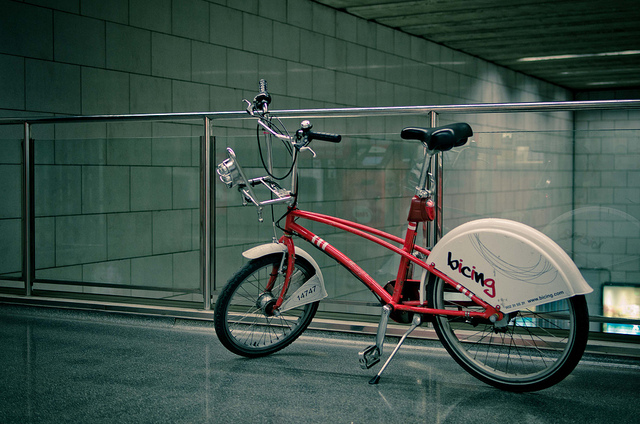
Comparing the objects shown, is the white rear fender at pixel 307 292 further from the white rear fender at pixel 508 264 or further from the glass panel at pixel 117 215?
the glass panel at pixel 117 215

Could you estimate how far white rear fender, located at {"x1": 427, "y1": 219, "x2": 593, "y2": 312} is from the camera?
6.66 ft

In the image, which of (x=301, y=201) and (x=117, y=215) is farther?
(x=117, y=215)

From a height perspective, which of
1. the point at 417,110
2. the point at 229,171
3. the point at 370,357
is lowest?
the point at 370,357

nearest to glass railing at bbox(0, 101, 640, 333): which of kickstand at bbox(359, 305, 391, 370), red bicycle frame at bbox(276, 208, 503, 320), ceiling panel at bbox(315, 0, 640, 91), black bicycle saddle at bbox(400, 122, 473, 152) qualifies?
red bicycle frame at bbox(276, 208, 503, 320)

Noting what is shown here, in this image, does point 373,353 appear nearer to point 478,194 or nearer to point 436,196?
point 436,196

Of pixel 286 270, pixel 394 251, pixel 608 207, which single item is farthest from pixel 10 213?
pixel 608 207

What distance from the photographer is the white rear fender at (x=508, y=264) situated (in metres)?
2.03

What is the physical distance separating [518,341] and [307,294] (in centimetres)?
98

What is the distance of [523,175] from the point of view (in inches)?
115

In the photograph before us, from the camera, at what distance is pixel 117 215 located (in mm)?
3699

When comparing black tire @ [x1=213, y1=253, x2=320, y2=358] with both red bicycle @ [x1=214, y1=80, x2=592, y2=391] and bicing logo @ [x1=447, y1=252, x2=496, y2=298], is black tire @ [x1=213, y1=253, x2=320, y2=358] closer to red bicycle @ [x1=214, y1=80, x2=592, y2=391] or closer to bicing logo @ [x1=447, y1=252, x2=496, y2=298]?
red bicycle @ [x1=214, y1=80, x2=592, y2=391]

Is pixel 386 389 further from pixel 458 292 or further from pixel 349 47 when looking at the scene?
pixel 349 47

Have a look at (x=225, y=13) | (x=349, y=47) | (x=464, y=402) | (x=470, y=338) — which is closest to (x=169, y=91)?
(x=225, y=13)

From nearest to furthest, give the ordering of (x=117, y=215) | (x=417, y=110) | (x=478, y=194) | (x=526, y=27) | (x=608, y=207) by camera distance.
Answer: (x=608, y=207) → (x=417, y=110) → (x=478, y=194) → (x=117, y=215) → (x=526, y=27)
